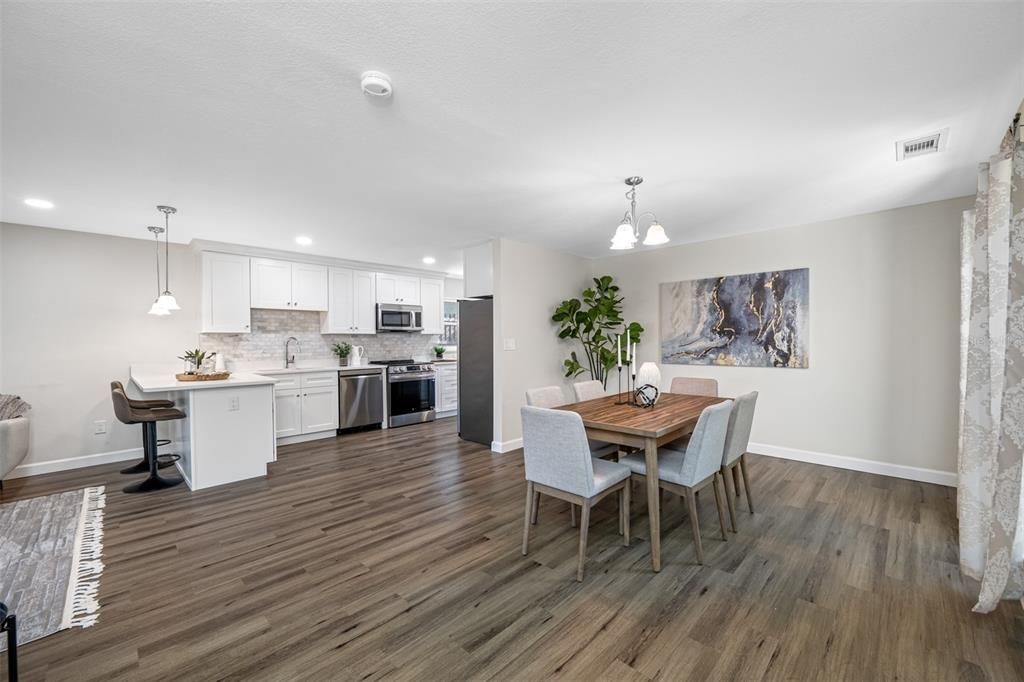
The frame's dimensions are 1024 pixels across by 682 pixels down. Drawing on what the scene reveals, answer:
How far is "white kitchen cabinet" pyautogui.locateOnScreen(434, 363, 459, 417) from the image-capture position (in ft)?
21.7

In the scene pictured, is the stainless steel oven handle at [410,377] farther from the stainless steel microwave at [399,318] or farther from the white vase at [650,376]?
the white vase at [650,376]

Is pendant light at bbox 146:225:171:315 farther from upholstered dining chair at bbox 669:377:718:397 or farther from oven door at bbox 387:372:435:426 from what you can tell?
upholstered dining chair at bbox 669:377:718:397

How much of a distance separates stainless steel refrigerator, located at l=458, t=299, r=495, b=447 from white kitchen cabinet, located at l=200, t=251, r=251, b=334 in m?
2.68

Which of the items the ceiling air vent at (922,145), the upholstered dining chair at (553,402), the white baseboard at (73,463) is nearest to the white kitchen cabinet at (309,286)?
the white baseboard at (73,463)

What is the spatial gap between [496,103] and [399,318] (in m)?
4.72

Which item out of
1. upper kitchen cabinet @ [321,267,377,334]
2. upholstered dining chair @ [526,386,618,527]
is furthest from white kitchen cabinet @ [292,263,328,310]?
upholstered dining chair @ [526,386,618,527]

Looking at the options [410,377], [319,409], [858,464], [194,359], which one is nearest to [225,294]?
[194,359]

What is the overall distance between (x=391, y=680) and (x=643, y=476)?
5.49 feet

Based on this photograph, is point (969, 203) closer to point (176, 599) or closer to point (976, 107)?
point (976, 107)

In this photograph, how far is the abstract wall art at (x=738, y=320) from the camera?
4.18 meters

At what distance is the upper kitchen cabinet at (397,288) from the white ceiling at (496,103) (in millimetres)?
2742

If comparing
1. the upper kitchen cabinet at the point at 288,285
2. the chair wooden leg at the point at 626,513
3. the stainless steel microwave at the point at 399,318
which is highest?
the upper kitchen cabinet at the point at 288,285

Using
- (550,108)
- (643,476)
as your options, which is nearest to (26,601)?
(643,476)

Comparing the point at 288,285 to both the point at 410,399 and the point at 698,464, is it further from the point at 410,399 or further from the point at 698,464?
the point at 698,464
